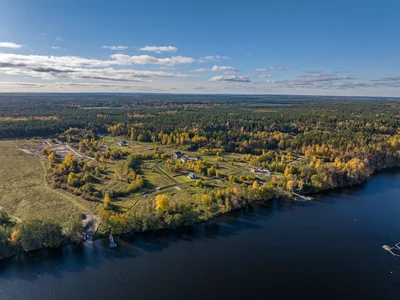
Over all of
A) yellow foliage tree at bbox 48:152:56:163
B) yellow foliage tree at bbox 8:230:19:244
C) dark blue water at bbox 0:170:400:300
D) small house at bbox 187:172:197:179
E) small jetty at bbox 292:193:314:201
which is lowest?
dark blue water at bbox 0:170:400:300

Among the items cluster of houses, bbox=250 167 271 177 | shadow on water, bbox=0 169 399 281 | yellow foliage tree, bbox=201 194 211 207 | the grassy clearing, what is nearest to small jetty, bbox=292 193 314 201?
shadow on water, bbox=0 169 399 281

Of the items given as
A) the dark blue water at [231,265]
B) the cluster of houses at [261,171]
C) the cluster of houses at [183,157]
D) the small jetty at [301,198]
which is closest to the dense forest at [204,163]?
the small jetty at [301,198]

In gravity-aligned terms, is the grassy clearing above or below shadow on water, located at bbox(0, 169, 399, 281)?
above

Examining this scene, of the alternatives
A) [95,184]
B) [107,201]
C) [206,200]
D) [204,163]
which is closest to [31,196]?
[95,184]

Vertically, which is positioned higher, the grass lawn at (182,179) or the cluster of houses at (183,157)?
the cluster of houses at (183,157)

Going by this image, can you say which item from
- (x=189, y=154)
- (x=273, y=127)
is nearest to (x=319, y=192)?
(x=189, y=154)

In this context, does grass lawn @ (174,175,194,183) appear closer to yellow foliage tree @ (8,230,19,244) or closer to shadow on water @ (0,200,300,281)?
shadow on water @ (0,200,300,281)

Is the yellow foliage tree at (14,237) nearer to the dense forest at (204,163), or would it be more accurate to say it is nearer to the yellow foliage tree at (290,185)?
the dense forest at (204,163)
